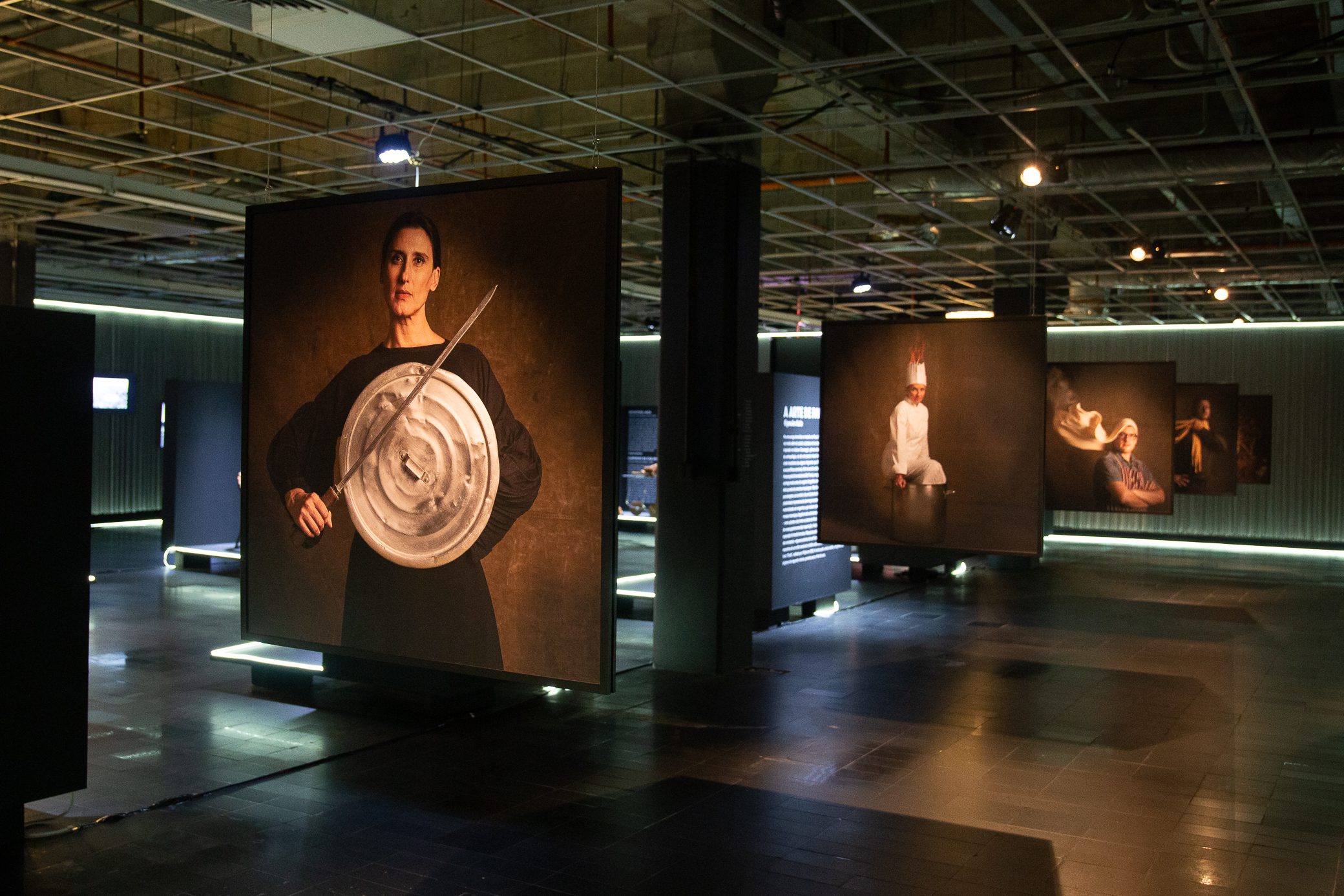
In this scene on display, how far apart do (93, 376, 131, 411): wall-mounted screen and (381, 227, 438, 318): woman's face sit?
18490 millimetres

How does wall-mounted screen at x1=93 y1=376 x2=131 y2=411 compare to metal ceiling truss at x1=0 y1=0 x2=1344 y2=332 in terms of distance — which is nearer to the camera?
metal ceiling truss at x1=0 y1=0 x2=1344 y2=332

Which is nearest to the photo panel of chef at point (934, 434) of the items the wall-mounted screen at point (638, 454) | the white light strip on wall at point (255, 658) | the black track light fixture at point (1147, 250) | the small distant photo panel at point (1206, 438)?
the black track light fixture at point (1147, 250)

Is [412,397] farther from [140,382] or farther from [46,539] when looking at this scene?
[140,382]

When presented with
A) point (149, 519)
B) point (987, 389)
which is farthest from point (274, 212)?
point (149, 519)

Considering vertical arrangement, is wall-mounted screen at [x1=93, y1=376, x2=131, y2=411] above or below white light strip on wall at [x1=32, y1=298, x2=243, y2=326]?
below

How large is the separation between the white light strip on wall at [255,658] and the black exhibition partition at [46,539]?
2650 millimetres

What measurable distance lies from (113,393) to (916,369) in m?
18.1

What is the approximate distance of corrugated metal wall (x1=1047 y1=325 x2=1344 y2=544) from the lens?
22.7m

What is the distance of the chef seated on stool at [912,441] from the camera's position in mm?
9977

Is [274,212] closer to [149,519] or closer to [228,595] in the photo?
[228,595]

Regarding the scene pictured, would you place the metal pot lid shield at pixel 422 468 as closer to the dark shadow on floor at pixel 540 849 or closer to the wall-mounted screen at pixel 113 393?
the dark shadow on floor at pixel 540 849

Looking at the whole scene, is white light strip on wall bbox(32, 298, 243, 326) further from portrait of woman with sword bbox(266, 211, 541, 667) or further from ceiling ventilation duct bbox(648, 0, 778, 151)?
portrait of woman with sword bbox(266, 211, 541, 667)

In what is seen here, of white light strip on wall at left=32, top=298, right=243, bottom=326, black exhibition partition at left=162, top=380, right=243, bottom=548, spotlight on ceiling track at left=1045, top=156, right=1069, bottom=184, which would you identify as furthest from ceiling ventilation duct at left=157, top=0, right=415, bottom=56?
white light strip on wall at left=32, top=298, right=243, bottom=326

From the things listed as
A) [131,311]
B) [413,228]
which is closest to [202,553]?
[131,311]
